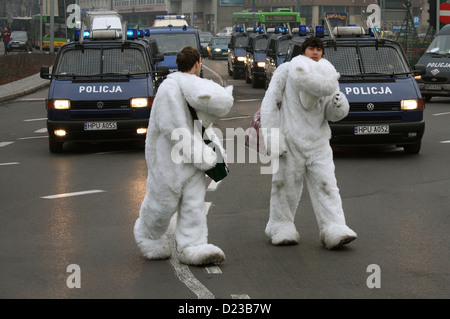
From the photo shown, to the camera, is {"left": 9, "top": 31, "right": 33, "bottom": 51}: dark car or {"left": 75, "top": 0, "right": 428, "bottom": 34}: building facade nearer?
{"left": 9, "top": 31, "right": 33, "bottom": 51}: dark car

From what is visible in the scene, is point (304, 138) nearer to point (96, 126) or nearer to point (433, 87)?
point (96, 126)

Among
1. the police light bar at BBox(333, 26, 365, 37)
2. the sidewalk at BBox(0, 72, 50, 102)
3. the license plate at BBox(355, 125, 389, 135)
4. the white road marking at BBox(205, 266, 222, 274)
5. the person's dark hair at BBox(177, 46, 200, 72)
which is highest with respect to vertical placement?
the person's dark hair at BBox(177, 46, 200, 72)

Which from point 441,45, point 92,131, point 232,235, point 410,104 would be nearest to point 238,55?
point 441,45

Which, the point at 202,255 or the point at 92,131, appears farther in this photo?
the point at 92,131

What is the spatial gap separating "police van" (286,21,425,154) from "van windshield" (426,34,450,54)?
414 inches

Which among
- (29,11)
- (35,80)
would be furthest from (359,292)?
(29,11)

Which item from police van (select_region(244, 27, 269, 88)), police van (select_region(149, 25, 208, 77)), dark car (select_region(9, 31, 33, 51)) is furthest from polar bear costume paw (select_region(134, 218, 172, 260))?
dark car (select_region(9, 31, 33, 51))

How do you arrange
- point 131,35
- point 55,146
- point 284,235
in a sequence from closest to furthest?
point 284,235, point 55,146, point 131,35

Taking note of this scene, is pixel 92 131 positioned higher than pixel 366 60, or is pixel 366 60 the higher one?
pixel 366 60

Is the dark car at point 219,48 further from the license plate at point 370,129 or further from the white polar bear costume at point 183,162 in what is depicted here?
the white polar bear costume at point 183,162

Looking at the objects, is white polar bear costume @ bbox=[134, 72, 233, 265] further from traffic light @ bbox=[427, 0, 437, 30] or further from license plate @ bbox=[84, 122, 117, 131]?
traffic light @ bbox=[427, 0, 437, 30]

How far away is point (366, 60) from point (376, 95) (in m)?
0.99

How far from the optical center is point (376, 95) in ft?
47.3

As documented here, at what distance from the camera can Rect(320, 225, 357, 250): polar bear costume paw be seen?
25.2 ft
